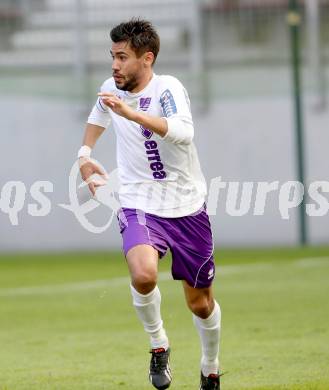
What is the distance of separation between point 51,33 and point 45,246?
379cm

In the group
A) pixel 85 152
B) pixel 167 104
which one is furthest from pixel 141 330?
pixel 167 104

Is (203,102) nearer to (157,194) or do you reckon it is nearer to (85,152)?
(85,152)

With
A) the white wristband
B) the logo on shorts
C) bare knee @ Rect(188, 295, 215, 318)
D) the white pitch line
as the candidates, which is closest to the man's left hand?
the white wristband

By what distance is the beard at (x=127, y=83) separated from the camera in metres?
7.56

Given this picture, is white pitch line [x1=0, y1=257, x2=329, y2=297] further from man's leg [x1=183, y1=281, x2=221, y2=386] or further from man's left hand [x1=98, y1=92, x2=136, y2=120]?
man's left hand [x1=98, y1=92, x2=136, y2=120]

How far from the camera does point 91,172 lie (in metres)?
7.75

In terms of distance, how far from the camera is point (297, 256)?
18594mm

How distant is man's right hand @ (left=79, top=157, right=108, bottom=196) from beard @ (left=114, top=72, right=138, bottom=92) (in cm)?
50

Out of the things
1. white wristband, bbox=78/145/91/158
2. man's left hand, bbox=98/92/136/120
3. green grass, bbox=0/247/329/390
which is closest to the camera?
man's left hand, bbox=98/92/136/120

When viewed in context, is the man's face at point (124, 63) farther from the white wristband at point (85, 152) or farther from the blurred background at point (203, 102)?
the blurred background at point (203, 102)

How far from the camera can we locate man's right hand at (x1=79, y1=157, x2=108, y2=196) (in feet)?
25.0

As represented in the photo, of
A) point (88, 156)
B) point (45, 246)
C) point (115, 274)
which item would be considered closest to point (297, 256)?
point (115, 274)

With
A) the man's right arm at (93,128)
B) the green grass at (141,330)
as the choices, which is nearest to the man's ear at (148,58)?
the man's right arm at (93,128)

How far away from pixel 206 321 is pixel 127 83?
5.01ft
